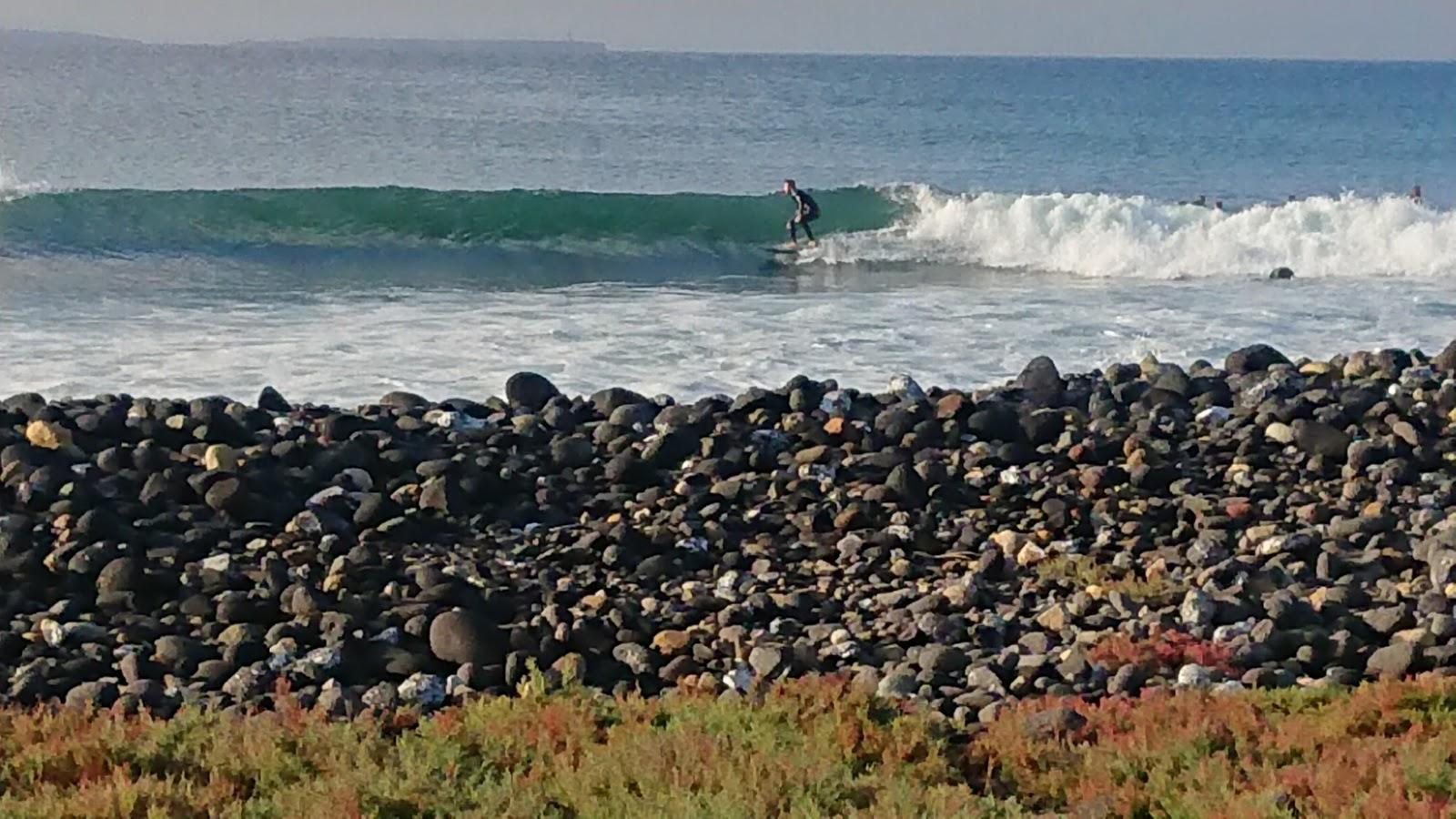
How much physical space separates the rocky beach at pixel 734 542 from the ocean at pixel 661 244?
2752 mm

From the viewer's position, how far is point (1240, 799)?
432 centimetres

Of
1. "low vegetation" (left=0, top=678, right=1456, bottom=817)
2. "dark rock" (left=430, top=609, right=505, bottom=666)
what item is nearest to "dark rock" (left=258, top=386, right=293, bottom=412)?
"dark rock" (left=430, top=609, right=505, bottom=666)

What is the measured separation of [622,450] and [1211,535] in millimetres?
3282

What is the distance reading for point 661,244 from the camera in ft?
89.8

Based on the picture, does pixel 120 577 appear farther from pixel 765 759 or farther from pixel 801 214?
pixel 801 214

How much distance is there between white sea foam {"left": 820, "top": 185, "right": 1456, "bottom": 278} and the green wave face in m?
1.67

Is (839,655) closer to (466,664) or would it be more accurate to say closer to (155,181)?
(466,664)

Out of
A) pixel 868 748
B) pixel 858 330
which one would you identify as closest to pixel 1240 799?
pixel 868 748

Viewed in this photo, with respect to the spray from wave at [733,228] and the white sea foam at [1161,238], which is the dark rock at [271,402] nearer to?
the spray from wave at [733,228]

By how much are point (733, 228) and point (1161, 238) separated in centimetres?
691

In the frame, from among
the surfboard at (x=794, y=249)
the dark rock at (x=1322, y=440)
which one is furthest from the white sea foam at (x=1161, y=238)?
the dark rock at (x=1322, y=440)

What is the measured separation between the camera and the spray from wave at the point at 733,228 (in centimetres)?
2481

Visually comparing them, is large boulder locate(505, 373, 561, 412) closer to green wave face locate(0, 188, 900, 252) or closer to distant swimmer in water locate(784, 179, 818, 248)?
distant swimmer in water locate(784, 179, 818, 248)

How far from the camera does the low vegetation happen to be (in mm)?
4367
